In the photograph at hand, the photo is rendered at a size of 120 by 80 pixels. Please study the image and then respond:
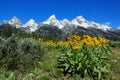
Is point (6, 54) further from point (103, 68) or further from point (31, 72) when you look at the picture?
point (103, 68)

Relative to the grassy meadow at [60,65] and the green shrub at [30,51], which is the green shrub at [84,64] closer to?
the grassy meadow at [60,65]

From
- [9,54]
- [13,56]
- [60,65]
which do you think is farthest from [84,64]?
[9,54]

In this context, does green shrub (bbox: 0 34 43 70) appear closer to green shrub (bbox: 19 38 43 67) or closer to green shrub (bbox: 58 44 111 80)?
green shrub (bbox: 19 38 43 67)

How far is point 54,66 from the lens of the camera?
9.09m

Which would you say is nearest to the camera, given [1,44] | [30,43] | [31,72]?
[31,72]

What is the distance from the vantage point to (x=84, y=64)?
8.41 meters

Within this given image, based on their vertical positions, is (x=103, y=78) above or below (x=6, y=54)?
below

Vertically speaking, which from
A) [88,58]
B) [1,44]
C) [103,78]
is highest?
[1,44]

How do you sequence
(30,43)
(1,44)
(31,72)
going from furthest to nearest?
(30,43) < (1,44) < (31,72)

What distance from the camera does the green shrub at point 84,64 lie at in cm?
843

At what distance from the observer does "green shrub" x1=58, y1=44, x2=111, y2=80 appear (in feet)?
27.7

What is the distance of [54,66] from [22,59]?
1186 millimetres

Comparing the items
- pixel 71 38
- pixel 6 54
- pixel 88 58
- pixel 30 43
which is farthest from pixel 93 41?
pixel 6 54

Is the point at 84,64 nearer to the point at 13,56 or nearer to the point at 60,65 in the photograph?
the point at 60,65
